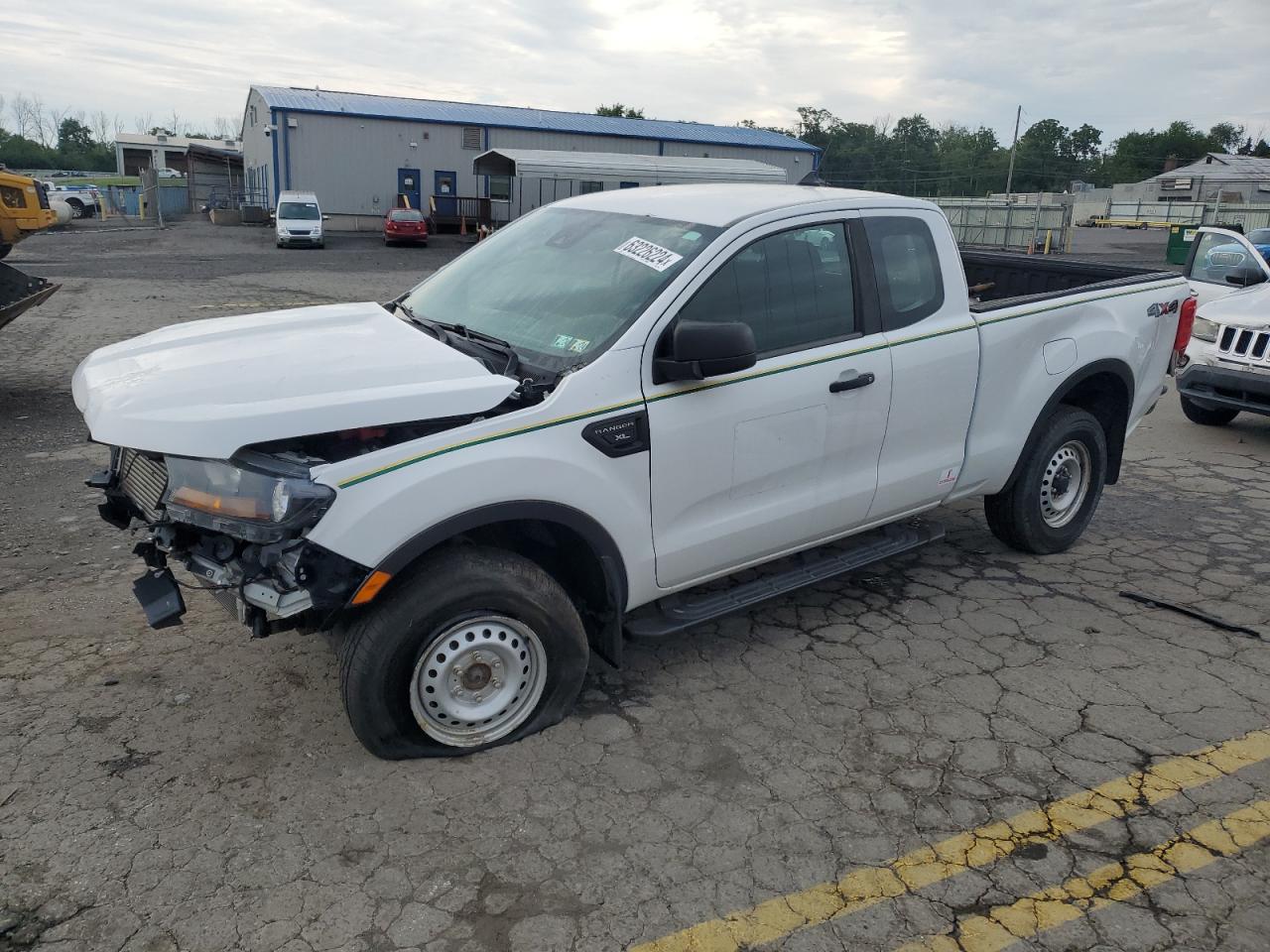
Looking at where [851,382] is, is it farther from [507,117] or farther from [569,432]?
[507,117]

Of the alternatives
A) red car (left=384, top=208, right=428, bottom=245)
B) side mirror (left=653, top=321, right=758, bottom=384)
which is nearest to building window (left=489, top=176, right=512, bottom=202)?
red car (left=384, top=208, right=428, bottom=245)

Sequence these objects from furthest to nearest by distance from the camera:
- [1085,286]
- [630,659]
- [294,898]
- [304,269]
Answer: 1. [304,269]
2. [1085,286]
3. [630,659]
4. [294,898]

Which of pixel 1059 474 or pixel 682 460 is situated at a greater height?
pixel 682 460

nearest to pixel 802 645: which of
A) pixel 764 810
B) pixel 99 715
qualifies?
pixel 764 810

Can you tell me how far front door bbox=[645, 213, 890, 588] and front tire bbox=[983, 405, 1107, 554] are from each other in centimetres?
131

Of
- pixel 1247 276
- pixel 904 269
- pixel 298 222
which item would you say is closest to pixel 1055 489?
pixel 904 269

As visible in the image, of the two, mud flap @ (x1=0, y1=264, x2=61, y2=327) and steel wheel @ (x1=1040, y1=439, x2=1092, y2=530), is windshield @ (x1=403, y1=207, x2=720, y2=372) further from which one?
mud flap @ (x1=0, y1=264, x2=61, y2=327)

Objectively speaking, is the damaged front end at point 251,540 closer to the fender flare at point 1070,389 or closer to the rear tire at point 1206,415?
the fender flare at point 1070,389

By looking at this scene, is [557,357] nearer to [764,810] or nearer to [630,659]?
[630,659]

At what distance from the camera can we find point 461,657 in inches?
131

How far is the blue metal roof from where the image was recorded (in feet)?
135

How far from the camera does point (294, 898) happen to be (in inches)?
110

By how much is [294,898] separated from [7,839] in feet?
3.28

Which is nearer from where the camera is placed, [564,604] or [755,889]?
[755,889]
